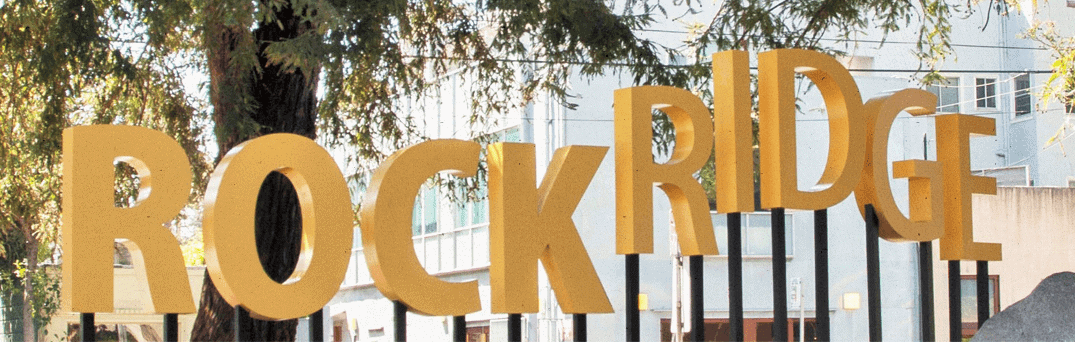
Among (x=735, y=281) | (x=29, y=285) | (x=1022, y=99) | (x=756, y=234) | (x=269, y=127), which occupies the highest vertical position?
(x=1022, y=99)

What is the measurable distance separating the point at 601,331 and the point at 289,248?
41.1ft

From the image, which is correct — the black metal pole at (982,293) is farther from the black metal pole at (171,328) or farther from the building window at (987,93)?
the building window at (987,93)

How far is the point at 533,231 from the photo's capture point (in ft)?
19.8

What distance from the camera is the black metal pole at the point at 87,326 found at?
Answer: 5578 millimetres

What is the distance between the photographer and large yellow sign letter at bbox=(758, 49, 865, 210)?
6480mm

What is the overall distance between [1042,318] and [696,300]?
1.81 metres

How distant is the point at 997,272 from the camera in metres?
20.8

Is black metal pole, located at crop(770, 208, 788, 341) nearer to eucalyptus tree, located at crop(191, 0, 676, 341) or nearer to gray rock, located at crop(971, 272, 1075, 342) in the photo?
gray rock, located at crop(971, 272, 1075, 342)

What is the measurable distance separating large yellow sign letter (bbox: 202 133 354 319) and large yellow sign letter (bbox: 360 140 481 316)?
0.16 metres

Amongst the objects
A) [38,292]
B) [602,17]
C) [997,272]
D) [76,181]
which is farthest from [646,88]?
[997,272]

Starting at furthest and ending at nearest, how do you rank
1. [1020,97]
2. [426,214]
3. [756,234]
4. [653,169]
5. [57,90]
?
[1020,97] → [426,214] → [756,234] → [57,90] → [653,169]

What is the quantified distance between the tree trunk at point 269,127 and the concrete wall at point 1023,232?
1470 cm

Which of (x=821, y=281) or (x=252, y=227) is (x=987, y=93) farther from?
(x=252, y=227)

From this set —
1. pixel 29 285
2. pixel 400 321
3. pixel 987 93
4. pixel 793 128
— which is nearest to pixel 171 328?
pixel 400 321
